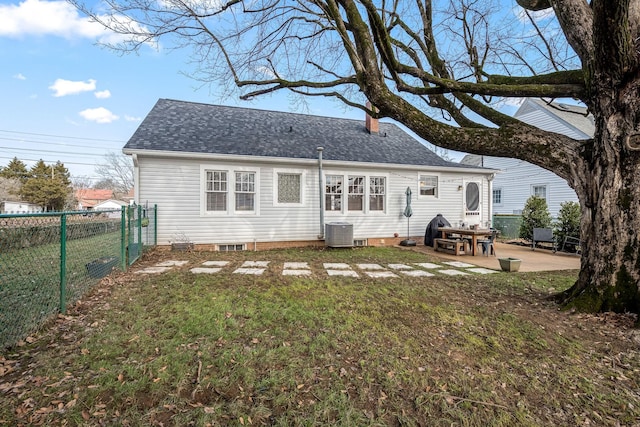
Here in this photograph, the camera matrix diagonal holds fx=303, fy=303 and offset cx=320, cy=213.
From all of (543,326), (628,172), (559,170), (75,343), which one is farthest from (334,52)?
(75,343)

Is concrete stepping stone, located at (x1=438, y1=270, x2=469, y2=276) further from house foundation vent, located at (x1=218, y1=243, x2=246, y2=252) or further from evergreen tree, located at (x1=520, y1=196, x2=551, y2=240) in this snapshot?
evergreen tree, located at (x1=520, y1=196, x2=551, y2=240)

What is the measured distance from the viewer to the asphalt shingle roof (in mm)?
9500

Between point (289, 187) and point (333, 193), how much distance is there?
1.57m

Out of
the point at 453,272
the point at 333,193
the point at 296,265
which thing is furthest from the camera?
the point at 333,193

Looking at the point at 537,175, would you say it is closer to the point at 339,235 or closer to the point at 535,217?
the point at 535,217

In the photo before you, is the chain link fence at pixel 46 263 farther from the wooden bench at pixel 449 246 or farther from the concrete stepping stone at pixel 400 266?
the wooden bench at pixel 449 246

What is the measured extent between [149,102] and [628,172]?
46.9ft

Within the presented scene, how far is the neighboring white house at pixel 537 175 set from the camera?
1605 cm

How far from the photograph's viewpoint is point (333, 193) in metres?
10.7

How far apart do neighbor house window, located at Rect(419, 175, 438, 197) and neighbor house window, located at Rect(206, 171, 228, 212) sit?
7201 millimetres

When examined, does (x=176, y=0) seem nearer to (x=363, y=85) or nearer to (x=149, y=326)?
(x=363, y=85)

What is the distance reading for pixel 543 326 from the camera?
3.60 m

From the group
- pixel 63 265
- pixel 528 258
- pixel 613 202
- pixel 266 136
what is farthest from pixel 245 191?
pixel 528 258

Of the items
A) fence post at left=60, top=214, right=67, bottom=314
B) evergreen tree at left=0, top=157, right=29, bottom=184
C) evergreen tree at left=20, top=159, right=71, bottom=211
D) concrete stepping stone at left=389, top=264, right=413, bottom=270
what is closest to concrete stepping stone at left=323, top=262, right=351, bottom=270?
concrete stepping stone at left=389, top=264, right=413, bottom=270
